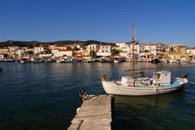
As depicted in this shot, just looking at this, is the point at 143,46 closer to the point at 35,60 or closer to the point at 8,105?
the point at 35,60

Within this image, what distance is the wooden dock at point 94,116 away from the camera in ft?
33.4

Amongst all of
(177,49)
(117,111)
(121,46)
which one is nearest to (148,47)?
(177,49)

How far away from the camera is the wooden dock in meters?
10.2

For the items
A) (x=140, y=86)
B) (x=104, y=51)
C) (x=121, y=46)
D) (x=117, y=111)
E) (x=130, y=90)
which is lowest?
(x=117, y=111)

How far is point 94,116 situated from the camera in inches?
462

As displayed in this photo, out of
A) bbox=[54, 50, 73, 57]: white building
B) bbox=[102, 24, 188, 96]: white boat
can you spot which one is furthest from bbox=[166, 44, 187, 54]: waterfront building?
bbox=[102, 24, 188, 96]: white boat

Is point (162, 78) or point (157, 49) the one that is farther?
point (157, 49)

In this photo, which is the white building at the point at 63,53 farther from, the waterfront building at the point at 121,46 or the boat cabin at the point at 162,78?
the boat cabin at the point at 162,78

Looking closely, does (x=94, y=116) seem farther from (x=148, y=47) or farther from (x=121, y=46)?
(x=121, y=46)

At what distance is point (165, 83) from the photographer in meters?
23.3

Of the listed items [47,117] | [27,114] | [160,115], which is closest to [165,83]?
[160,115]

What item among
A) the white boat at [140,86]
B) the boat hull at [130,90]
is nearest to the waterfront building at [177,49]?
the white boat at [140,86]

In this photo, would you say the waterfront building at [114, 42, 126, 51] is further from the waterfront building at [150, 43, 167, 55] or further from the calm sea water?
the calm sea water

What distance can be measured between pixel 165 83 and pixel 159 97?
3.63 metres
